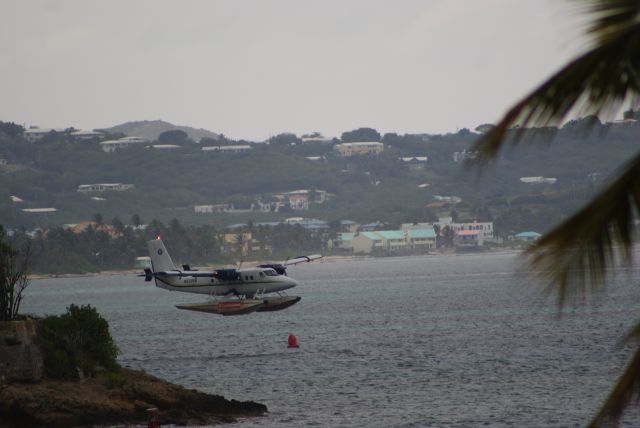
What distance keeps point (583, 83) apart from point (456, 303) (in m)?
102

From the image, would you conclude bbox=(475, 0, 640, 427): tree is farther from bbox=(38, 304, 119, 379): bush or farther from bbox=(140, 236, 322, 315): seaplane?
bbox=(140, 236, 322, 315): seaplane

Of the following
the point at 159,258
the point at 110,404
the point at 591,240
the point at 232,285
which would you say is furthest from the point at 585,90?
the point at 159,258

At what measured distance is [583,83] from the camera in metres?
5.21

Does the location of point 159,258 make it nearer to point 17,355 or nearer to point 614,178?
point 17,355

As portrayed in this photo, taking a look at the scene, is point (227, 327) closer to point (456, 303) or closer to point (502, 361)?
point (456, 303)

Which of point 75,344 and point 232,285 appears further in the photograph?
point 232,285

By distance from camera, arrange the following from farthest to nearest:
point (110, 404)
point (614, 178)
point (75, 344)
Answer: point (75, 344) < point (110, 404) < point (614, 178)

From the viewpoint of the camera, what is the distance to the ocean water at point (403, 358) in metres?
38.2

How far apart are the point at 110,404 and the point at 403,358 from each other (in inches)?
1044

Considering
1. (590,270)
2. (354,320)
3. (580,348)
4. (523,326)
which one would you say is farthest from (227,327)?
(590,270)

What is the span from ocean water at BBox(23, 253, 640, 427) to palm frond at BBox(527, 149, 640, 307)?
0.15 metres

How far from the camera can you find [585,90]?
5203 millimetres

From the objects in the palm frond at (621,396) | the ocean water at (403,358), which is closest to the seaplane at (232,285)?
the ocean water at (403,358)

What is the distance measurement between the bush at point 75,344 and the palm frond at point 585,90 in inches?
1206
